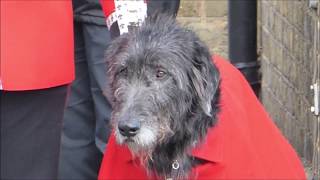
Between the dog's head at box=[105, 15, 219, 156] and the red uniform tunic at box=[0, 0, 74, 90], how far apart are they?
338mm

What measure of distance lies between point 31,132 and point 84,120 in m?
0.92

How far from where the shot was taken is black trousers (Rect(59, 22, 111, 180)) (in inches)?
166

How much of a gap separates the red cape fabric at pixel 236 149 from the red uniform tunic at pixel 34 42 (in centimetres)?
41

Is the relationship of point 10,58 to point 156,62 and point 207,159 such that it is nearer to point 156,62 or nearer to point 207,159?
point 156,62

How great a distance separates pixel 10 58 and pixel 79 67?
3.42 ft

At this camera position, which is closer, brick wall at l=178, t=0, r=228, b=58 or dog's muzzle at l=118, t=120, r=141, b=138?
dog's muzzle at l=118, t=120, r=141, b=138

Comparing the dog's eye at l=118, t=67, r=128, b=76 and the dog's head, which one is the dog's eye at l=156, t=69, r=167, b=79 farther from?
the dog's eye at l=118, t=67, r=128, b=76

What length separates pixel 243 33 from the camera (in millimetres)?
5430

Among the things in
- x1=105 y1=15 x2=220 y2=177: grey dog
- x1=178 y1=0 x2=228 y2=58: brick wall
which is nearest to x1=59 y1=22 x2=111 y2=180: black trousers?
x1=105 y1=15 x2=220 y2=177: grey dog

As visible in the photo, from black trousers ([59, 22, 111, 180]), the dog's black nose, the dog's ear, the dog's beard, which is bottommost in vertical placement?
black trousers ([59, 22, 111, 180])

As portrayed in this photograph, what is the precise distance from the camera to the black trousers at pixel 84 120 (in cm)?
423

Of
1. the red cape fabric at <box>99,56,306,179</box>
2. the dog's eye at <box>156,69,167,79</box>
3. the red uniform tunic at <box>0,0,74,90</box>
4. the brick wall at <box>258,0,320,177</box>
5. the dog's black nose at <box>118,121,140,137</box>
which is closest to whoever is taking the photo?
the dog's black nose at <box>118,121,140,137</box>

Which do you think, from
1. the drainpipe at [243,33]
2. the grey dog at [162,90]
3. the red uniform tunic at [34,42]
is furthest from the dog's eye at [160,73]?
the drainpipe at [243,33]

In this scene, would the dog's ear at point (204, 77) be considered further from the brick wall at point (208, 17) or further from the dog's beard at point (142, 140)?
the brick wall at point (208, 17)
